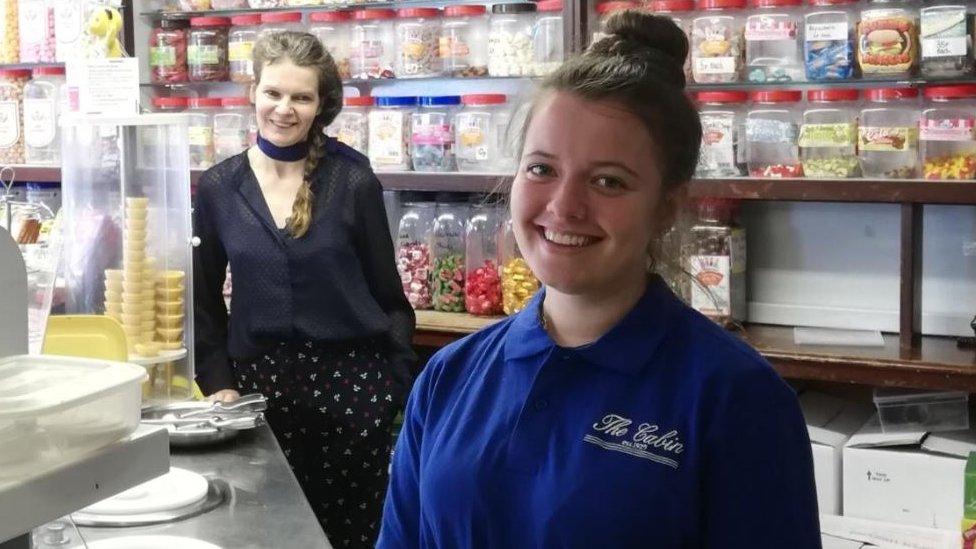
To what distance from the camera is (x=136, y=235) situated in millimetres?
2268

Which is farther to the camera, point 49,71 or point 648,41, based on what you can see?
point 49,71

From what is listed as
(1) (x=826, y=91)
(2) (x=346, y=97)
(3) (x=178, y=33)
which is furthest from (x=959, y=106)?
(3) (x=178, y=33)

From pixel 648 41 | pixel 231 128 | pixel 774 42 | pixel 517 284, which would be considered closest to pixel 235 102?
pixel 231 128

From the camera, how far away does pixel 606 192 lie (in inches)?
49.8

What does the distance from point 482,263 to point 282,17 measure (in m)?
0.95

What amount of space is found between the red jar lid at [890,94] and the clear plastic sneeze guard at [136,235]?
157 centimetres

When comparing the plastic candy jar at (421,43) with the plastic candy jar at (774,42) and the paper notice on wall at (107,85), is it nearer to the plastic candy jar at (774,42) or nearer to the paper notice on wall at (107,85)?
the plastic candy jar at (774,42)

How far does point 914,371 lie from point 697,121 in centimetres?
154

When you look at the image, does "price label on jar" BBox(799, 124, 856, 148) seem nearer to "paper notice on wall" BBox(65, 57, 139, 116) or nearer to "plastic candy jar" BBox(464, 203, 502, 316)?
"plastic candy jar" BBox(464, 203, 502, 316)

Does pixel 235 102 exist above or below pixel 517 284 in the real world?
above

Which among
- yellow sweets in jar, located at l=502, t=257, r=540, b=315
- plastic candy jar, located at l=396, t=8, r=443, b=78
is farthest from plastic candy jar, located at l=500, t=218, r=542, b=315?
plastic candy jar, located at l=396, t=8, r=443, b=78

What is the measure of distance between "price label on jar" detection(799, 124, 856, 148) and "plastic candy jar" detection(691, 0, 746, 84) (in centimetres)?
23

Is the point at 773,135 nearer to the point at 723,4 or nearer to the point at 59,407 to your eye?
the point at 723,4

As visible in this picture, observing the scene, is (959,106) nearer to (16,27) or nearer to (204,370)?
(204,370)
